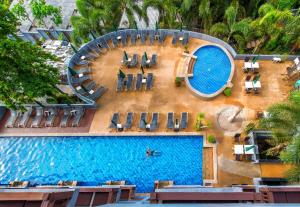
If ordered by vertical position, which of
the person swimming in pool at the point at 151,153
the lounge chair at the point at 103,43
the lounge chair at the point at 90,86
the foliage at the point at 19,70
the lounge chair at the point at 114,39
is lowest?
the person swimming in pool at the point at 151,153

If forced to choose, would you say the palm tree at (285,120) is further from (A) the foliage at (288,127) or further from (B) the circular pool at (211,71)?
(B) the circular pool at (211,71)

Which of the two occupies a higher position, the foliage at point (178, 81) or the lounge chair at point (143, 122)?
the foliage at point (178, 81)

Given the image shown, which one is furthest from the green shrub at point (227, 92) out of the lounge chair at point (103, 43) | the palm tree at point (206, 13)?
the lounge chair at point (103, 43)

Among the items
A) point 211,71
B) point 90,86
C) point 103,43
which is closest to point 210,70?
point 211,71

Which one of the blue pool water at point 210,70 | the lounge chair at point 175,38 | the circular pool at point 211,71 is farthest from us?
the lounge chair at point 175,38

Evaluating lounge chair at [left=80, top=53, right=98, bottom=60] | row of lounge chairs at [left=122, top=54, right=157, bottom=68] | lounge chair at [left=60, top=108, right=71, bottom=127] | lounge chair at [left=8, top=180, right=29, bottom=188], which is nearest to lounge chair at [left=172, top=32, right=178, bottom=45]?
row of lounge chairs at [left=122, top=54, right=157, bottom=68]

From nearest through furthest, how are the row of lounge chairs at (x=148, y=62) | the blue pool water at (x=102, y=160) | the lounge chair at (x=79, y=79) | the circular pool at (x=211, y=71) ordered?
the blue pool water at (x=102, y=160)
the circular pool at (x=211, y=71)
the lounge chair at (x=79, y=79)
the row of lounge chairs at (x=148, y=62)

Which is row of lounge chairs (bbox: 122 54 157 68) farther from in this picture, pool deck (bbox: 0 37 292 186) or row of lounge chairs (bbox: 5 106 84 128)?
row of lounge chairs (bbox: 5 106 84 128)

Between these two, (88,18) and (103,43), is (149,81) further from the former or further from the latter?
(88,18)

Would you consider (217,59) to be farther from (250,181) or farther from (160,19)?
(250,181)
